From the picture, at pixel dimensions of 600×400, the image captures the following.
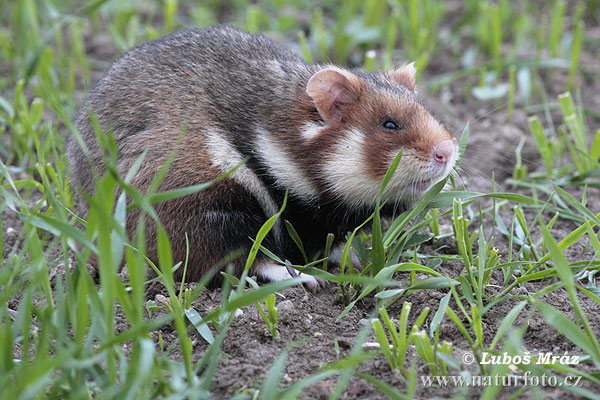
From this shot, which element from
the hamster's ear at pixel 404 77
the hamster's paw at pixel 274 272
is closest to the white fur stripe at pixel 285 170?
A: the hamster's paw at pixel 274 272

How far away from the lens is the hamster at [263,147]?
3.68m

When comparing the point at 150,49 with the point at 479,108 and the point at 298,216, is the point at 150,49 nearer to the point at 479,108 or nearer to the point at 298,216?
the point at 298,216

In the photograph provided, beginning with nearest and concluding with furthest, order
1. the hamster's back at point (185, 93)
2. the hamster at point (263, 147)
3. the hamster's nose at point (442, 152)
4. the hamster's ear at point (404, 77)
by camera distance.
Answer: the hamster's nose at point (442, 152)
the hamster at point (263, 147)
the hamster's back at point (185, 93)
the hamster's ear at point (404, 77)

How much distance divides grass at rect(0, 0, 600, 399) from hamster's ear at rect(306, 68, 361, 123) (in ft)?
2.01

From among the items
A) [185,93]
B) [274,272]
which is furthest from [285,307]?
[185,93]

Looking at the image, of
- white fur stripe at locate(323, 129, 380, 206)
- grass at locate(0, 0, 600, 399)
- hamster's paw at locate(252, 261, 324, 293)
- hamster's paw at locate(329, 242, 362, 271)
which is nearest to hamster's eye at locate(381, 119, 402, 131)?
white fur stripe at locate(323, 129, 380, 206)

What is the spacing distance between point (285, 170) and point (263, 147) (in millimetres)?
160

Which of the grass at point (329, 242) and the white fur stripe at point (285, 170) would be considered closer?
the grass at point (329, 242)

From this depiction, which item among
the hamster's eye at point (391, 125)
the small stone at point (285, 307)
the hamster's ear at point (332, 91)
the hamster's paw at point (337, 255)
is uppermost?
the hamster's ear at point (332, 91)

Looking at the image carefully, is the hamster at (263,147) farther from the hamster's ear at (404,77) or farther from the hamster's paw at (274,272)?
the hamster's ear at (404,77)

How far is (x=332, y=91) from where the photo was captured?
374 cm

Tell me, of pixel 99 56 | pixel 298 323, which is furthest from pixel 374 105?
pixel 99 56

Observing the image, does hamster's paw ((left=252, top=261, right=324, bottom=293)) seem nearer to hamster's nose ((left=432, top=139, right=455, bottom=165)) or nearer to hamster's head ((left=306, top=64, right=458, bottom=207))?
hamster's head ((left=306, top=64, right=458, bottom=207))

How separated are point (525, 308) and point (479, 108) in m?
2.88
